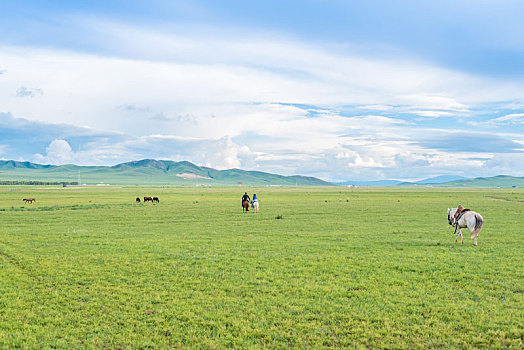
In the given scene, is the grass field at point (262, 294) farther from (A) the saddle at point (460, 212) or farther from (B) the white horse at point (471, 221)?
(A) the saddle at point (460, 212)

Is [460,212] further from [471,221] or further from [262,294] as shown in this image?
[262,294]

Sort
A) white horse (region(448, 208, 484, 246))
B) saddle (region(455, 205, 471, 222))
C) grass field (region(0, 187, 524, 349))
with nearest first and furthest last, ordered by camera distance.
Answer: grass field (region(0, 187, 524, 349)) < white horse (region(448, 208, 484, 246)) < saddle (region(455, 205, 471, 222))

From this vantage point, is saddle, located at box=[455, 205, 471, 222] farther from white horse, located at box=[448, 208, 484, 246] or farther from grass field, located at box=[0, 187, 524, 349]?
grass field, located at box=[0, 187, 524, 349]

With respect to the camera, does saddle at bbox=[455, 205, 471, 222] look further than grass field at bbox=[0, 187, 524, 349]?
Yes

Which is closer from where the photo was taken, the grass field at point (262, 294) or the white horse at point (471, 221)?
the grass field at point (262, 294)

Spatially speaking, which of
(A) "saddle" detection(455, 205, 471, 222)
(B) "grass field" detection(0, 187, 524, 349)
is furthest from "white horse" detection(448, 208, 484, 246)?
(B) "grass field" detection(0, 187, 524, 349)

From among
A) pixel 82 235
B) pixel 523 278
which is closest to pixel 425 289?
pixel 523 278

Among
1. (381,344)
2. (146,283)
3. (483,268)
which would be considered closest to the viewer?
(381,344)

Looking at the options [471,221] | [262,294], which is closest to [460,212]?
[471,221]

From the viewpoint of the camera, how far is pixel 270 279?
45.4 feet

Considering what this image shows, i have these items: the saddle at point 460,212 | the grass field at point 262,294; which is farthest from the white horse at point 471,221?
the grass field at point 262,294

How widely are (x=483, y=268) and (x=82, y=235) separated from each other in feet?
77.5

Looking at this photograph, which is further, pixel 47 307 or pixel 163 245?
pixel 163 245

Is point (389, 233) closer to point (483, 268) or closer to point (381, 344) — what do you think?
point (483, 268)
